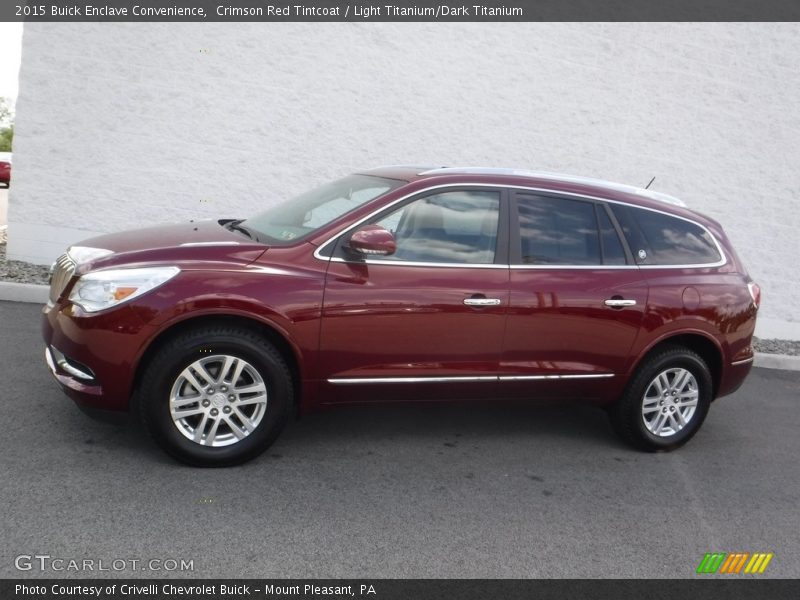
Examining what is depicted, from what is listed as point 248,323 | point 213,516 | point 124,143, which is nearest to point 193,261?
point 248,323

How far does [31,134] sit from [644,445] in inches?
285

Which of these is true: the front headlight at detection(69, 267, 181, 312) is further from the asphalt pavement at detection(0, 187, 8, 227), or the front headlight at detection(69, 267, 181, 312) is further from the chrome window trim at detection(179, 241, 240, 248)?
the asphalt pavement at detection(0, 187, 8, 227)

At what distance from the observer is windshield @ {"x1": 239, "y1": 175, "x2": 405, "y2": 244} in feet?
16.4

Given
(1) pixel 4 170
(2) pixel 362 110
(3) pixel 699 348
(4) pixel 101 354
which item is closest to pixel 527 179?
(3) pixel 699 348

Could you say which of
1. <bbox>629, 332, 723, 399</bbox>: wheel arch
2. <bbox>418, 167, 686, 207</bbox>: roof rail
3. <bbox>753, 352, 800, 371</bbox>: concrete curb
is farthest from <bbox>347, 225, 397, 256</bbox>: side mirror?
<bbox>753, 352, 800, 371</bbox>: concrete curb

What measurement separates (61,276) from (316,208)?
1.60 metres

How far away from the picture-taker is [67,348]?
14.7 ft

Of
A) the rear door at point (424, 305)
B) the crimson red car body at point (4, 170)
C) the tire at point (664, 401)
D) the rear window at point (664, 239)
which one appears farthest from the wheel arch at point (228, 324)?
the crimson red car body at point (4, 170)

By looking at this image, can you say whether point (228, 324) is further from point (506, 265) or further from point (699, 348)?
point (699, 348)

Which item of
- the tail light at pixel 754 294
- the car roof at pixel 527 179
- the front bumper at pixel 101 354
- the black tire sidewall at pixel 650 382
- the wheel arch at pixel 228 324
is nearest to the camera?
the front bumper at pixel 101 354

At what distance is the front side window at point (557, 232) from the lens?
5191 mm

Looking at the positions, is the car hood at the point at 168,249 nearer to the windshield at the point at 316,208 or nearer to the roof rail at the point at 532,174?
the windshield at the point at 316,208

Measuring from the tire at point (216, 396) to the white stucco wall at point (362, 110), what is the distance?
16.9 ft
